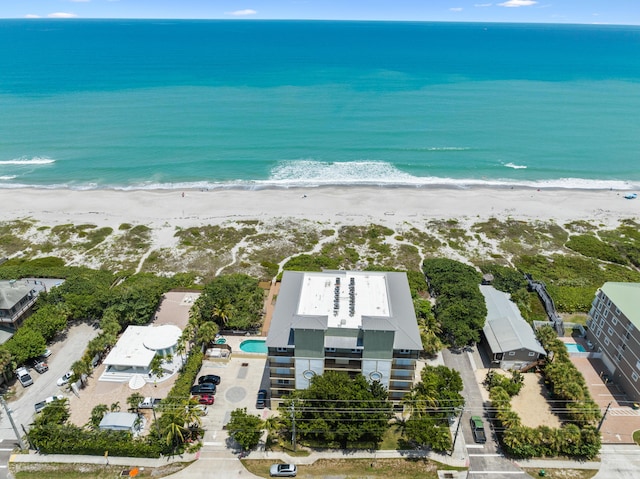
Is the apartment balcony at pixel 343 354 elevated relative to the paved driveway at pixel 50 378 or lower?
elevated

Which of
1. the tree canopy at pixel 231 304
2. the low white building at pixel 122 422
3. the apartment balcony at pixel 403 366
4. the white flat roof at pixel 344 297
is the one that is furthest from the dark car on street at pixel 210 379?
the apartment balcony at pixel 403 366

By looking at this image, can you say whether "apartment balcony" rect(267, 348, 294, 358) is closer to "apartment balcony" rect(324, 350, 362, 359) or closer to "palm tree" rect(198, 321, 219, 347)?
"apartment balcony" rect(324, 350, 362, 359)

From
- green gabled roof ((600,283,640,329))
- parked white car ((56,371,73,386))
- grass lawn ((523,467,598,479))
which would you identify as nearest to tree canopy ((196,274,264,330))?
parked white car ((56,371,73,386))

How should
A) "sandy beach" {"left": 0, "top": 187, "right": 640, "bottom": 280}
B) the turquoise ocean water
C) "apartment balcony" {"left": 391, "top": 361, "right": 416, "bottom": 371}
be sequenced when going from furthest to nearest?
→ the turquoise ocean water, "sandy beach" {"left": 0, "top": 187, "right": 640, "bottom": 280}, "apartment balcony" {"left": 391, "top": 361, "right": 416, "bottom": 371}

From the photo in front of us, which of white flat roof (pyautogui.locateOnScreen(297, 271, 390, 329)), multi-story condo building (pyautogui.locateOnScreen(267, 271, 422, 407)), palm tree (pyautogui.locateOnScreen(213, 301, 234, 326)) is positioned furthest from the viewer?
palm tree (pyautogui.locateOnScreen(213, 301, 234, 326))

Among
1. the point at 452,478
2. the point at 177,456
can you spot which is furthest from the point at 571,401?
the point at 177,456

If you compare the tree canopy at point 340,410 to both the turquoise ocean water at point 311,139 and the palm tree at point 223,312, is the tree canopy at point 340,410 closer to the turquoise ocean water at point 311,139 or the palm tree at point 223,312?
the palm tree at point 223,312
